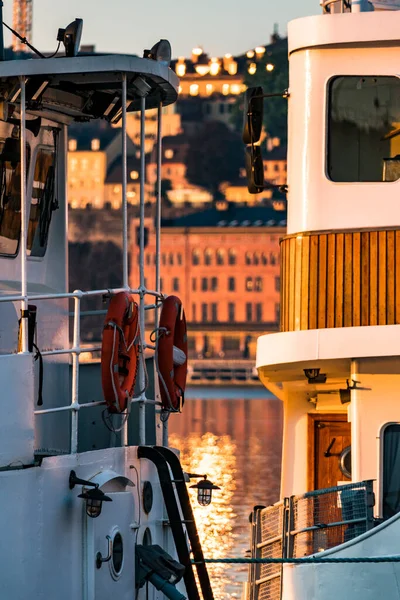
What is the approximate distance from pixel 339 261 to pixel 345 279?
15 cm

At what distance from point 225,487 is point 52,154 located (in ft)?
142

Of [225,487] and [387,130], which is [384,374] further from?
[225,487]

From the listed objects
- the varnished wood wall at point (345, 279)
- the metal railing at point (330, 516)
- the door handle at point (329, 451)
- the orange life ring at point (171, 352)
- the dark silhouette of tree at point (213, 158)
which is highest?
the dark silhouette of tree at point (213, 158)

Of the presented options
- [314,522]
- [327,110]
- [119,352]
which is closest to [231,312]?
[327,110]

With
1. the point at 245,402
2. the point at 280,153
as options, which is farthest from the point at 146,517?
the point at 280,153

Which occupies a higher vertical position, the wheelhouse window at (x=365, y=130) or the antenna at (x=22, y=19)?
the antenna at (x=22, y=19)

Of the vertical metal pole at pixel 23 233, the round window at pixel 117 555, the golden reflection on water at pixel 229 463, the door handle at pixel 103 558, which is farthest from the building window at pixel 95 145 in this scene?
the door handle at pixel 103 558

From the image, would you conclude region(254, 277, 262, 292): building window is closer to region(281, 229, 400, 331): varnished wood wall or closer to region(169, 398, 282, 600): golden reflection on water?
region(169, 398, 282, 600): golden reflection on water

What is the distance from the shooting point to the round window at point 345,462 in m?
16.0

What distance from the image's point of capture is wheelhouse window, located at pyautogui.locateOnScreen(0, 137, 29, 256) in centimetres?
1220

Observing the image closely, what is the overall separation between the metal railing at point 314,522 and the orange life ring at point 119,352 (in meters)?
2.35

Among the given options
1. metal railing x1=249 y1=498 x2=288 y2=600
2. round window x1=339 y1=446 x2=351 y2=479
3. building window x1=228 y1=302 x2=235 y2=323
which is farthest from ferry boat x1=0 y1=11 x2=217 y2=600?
building window x1=228 y1=302 x2=235 y2=323

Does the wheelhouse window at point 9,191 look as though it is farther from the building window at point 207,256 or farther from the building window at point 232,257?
the building window at point 232,257

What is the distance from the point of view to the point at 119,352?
467 inches
